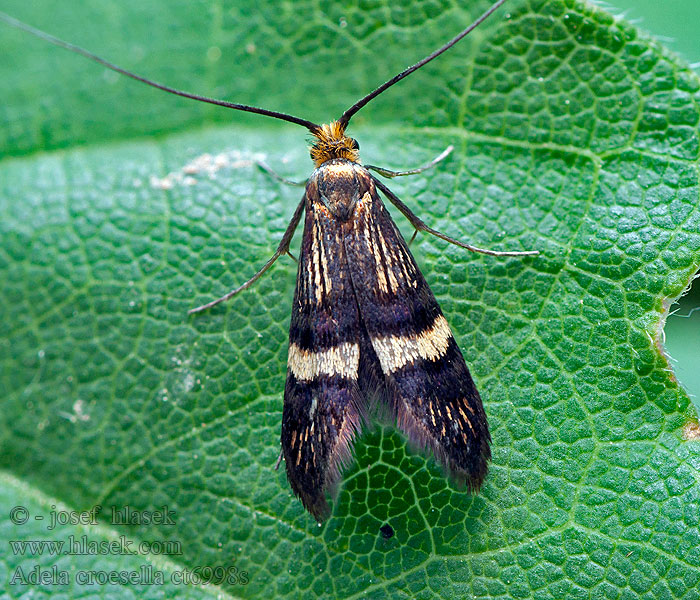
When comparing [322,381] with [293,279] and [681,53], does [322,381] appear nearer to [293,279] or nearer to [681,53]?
[293,279]

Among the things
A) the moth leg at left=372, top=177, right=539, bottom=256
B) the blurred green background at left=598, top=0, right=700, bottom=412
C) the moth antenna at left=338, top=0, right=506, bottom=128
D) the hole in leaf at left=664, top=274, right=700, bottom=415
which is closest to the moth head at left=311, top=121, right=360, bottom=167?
the moth antenna at left=338, top=0, right=506, bottom=128

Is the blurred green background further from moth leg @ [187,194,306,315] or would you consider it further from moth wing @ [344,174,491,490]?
moth leg @ [187,194,306,315]

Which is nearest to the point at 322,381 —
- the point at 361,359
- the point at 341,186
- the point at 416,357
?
the point at 361,359

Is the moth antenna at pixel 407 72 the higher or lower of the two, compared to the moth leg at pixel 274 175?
higher

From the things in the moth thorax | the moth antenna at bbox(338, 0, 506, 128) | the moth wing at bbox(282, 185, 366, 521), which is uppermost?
the moth antenna at bbox(338, 0, 506, 128)

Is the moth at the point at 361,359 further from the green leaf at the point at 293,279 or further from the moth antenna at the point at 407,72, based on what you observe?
the green leaf at the point at 293,279

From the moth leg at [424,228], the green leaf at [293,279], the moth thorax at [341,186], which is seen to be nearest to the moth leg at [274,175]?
the green leaf at [293,279]
